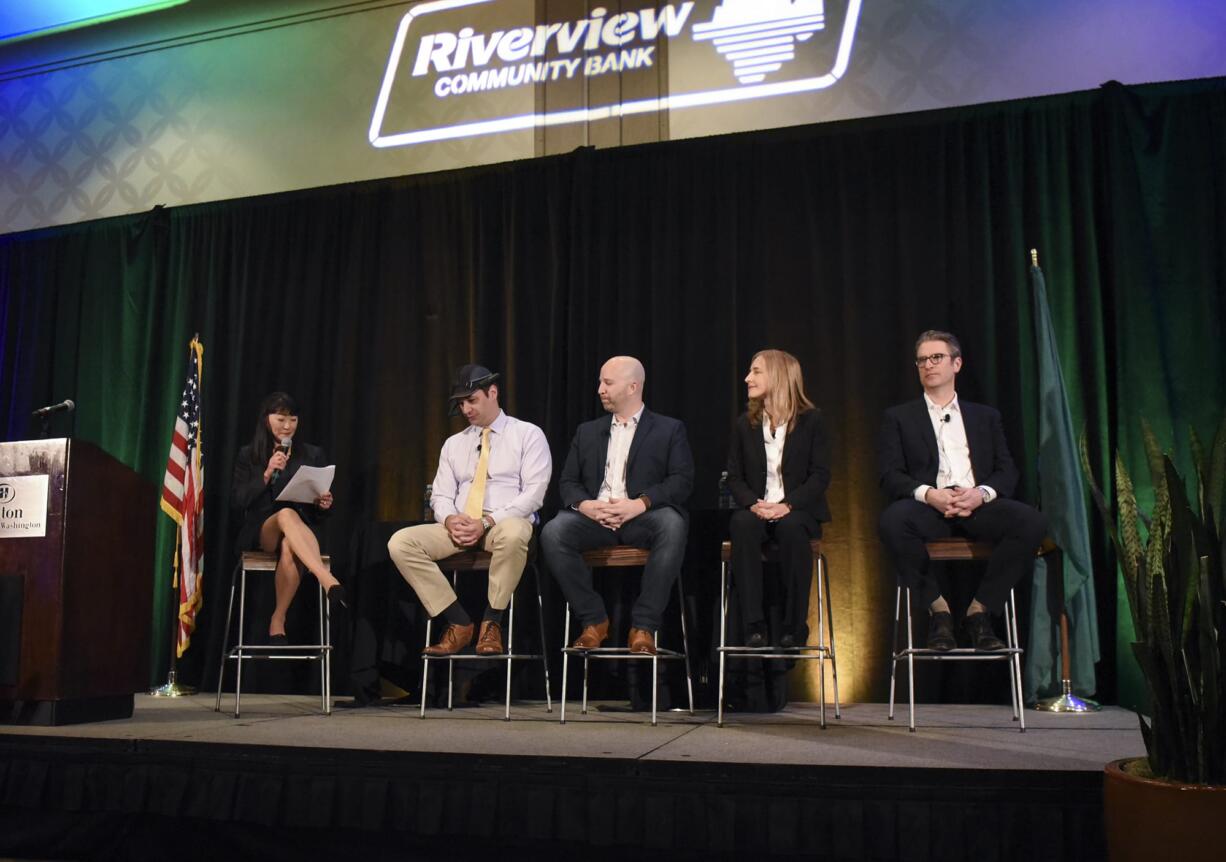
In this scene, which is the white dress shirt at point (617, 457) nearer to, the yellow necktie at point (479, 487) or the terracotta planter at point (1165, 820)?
the yellow necktie at point (479, 487)

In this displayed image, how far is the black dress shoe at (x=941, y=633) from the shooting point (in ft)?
11.9

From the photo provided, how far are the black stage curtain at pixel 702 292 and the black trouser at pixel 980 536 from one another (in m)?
0.79

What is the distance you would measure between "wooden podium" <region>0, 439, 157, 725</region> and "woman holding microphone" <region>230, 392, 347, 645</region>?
838 millimetres

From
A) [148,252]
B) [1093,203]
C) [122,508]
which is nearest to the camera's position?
[122,508]

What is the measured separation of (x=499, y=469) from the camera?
4.50 metres

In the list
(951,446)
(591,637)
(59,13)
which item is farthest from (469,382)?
(59,13)

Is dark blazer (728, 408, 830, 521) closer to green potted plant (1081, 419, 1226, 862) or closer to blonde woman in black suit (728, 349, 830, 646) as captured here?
blonde woman in black suit (728, 349, 830, 646)

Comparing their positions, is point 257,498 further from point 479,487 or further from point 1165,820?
point 1165,820

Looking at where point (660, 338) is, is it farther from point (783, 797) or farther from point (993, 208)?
point (783, 797)

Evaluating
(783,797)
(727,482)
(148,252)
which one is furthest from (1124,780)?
(148,252)

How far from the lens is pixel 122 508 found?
12.3 feet

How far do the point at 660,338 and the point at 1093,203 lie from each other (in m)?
1.96

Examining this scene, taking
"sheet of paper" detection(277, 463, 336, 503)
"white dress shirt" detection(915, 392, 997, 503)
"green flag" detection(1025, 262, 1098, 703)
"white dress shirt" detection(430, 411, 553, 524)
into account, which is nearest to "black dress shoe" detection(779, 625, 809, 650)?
"white dress shirt" detection(915, 392, 997, 503)

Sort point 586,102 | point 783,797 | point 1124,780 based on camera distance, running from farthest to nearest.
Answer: point 586,102
point 783,797
point 1124,780
